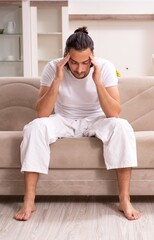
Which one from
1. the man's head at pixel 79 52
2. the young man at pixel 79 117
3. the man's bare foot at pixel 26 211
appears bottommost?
the man's bare foot at pixel 26 211

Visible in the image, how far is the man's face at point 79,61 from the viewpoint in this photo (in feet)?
7.57

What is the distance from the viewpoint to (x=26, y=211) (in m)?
2.25

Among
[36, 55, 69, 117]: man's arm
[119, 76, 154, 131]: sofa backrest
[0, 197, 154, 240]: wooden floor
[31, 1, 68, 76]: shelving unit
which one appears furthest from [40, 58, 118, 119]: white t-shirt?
[31, 1, 68, 76]: shelving unit

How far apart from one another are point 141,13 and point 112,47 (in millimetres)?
616

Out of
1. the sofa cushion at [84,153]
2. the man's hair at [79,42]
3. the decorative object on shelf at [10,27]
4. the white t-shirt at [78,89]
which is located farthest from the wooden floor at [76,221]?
the decorative object on shelf at [10,27]

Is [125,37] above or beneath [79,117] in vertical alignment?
above

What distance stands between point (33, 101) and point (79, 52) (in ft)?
2.44

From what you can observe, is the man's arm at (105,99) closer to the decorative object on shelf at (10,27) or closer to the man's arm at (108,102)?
the man's arm at (108,102)

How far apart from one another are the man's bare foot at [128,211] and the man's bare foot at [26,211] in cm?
47

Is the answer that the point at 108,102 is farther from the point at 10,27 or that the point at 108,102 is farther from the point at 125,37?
the point at 125,37

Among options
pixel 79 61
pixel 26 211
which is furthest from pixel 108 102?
pixel 26 211

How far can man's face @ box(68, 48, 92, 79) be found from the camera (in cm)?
231

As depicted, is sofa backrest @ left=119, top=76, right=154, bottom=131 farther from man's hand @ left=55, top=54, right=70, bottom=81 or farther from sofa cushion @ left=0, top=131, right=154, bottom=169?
man's hand @ left=55, top=54, right=70, bottom=81

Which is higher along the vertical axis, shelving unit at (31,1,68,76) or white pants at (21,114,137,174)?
shelving unit at (31,1,68,76)
